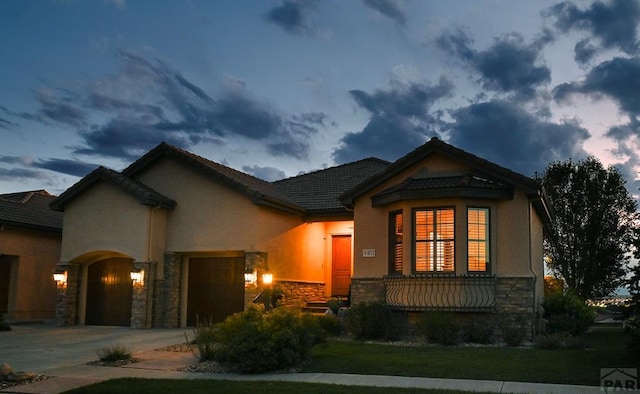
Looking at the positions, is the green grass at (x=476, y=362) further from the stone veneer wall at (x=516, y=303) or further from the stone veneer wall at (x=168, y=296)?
the stone veneer wall at (x=168, y=296)

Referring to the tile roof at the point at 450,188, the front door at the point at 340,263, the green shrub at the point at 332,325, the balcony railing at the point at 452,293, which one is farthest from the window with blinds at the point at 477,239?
the front door at the point at 340,263

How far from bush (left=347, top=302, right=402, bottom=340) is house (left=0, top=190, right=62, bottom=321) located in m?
13.6

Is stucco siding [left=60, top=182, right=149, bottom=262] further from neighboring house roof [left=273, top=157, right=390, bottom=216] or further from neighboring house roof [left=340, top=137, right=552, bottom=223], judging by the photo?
neighboring house roof [left=340, top=137, right=552, bottom=223]

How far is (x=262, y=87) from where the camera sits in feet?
67.7

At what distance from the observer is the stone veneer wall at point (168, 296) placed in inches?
800

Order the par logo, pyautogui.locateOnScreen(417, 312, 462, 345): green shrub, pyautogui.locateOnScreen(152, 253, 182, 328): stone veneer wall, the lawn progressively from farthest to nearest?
pyautogui.locateOnScreen(152, 253, 182, 328): stone veneer wall < pyautogui.locateOnScreen(417, 312, 462, 345): green shrub < the lawn < the par logo

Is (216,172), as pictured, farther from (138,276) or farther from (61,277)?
(61,277)

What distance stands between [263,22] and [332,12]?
2.04 metres

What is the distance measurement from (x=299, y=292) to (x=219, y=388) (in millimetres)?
11622

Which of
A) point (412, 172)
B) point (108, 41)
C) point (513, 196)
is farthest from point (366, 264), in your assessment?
point (108, 41)

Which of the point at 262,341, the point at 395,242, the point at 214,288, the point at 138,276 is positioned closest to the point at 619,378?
the point at 262,341

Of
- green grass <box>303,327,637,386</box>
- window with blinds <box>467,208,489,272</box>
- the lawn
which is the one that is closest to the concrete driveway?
the lawn

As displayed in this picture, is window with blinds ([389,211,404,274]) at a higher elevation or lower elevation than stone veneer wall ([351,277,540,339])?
higher

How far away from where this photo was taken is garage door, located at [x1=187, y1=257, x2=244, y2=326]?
66.7 feet
